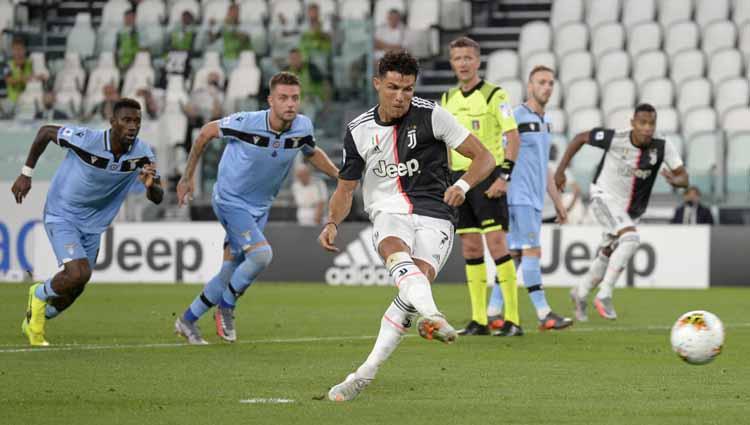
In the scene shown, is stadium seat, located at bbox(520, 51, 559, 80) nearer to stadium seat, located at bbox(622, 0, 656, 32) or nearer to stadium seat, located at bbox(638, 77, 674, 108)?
stadium seat, located at bbox(622, 0, 656, 32)

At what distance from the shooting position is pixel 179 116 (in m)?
22.2

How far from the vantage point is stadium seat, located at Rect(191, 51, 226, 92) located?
23250mm

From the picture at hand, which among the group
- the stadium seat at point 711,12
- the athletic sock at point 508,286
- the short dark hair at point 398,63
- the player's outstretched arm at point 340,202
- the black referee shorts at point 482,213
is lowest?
the athletic sock at point 508,286

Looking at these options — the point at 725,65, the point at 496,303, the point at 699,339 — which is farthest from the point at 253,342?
the point at 725,65

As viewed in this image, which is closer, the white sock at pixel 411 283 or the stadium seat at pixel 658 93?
the white sock at pixel 411 283

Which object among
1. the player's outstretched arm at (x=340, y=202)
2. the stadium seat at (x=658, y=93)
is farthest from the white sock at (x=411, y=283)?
the stadium seat at (x=658, y=93)

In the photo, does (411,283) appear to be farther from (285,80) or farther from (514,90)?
(514,90)

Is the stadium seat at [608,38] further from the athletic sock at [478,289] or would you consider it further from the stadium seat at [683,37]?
the athletic sock at [478,289]

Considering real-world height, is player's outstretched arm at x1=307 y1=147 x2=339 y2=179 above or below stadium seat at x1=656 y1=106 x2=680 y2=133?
above

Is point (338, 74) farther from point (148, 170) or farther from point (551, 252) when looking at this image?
point (148, 170)

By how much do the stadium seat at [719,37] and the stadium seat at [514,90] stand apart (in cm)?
337

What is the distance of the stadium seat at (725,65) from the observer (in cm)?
2464

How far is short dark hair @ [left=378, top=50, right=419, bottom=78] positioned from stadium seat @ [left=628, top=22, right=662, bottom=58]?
18.0 m

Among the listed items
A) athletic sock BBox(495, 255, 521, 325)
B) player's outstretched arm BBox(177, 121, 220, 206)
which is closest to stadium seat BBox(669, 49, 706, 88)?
athletic sock BBox(495, 255, 521, 325)
